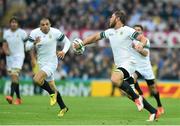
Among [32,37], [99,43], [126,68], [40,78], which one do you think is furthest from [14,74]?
[99,43]

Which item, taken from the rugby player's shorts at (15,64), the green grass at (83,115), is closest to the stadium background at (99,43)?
the rugby player's shorts at (15,64)

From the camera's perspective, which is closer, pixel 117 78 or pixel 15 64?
pixel 117 78

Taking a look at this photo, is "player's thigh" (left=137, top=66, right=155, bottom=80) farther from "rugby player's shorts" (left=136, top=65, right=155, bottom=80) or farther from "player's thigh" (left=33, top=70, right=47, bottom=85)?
"player's thigh" (left=33, top=70, right=47, bottom=85)

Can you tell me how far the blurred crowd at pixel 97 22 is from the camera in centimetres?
3472

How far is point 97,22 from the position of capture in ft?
119

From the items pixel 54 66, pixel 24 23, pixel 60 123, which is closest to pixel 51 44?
pixel 54 66

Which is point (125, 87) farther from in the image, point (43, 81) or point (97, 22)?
point (97, 22)

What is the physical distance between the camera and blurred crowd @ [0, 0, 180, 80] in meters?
34.7

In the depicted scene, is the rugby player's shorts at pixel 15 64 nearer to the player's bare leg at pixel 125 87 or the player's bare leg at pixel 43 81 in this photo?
the player's bare leg at pixel 43 81

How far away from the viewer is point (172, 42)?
3484cm

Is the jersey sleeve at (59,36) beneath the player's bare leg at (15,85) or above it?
above

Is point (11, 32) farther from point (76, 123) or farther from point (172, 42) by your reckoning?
point (172, 42)

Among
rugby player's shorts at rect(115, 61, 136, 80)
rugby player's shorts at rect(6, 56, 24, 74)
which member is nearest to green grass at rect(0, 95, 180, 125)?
rugby player's shorts at rect(115, 61, 136, 80)

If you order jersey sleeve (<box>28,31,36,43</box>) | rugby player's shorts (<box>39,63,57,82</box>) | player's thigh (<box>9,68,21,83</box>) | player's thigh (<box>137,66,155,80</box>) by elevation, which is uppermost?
jersey sleeve (<box>28,31,36,43</box>)
